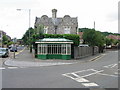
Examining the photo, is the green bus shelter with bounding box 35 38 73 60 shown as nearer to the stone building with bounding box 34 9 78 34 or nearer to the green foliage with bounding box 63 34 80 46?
the green foliage with bounding box 63 34 80 46

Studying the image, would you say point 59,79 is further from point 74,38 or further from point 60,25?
point 60,25

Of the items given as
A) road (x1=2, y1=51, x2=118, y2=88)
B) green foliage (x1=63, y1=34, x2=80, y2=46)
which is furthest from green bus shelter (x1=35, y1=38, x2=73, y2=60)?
road (x1=2, y1=51, x2=118, y2=88)

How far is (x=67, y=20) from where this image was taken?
5809cm

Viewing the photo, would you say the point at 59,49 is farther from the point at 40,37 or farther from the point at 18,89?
the point at 18,89

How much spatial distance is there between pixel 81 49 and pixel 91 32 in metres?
12.9

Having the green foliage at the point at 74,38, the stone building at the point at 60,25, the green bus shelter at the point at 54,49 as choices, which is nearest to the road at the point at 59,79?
the green bus shelter at the point at 54,49

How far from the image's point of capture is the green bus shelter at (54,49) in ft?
104

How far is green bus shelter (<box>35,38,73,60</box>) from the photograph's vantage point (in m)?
31.7

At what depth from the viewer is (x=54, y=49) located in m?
32.1

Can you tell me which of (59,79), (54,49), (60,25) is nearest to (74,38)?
(54,49)

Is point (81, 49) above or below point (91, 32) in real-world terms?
below

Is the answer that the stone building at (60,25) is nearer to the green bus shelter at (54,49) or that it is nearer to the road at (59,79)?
the green bus shelter at (54,49)

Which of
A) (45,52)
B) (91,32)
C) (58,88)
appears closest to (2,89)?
(58,88)

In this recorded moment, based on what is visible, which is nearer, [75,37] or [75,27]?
[75,37]
